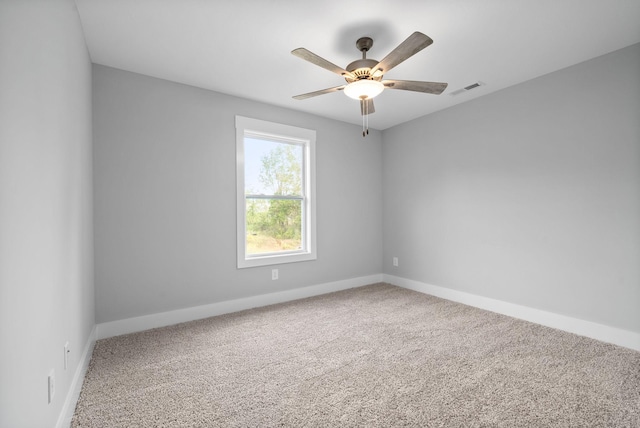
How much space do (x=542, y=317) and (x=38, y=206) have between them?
3.98 m

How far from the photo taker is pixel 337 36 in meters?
2.29

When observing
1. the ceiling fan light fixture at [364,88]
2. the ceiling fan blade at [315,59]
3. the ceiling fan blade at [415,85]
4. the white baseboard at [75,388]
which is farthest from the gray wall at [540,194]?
the white baseboard at [75,388]

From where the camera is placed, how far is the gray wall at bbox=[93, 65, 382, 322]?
2721 millimetres

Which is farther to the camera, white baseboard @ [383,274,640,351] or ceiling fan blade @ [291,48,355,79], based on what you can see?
white baseboard @ [383,274,640,351]

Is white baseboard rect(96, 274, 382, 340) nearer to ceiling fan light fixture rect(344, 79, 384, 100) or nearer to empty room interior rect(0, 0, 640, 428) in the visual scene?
empty room interior rect(0, 0, 640, 428)

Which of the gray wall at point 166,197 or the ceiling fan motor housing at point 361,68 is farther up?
the ceiling fan motor housing at point 361,68

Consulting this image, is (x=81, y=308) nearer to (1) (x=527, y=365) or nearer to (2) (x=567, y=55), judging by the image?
(1) (x=527, y=365)

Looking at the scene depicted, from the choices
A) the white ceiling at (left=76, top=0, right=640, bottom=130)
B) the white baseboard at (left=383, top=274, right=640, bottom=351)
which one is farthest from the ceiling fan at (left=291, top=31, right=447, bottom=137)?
the white baseboard at (left=383, top=274, right=640, bottom=351)

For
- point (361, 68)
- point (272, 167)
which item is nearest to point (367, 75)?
point (361, 68)

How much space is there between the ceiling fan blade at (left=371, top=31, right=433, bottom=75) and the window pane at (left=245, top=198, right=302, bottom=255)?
6.79ft

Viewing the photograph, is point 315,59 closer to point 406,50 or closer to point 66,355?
point 406,50

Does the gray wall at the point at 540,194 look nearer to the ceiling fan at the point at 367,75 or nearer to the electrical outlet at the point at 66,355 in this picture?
the ceiling fan at the point at 367,75

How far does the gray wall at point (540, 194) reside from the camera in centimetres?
252

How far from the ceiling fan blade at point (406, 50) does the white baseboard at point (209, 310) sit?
271 cm
